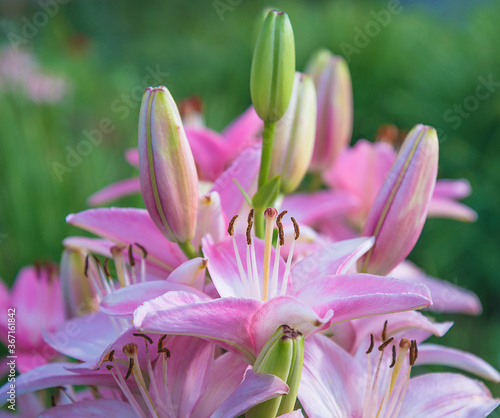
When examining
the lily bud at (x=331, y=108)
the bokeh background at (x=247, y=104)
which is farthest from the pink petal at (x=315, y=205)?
the bokeh background at (x=247, y=104)

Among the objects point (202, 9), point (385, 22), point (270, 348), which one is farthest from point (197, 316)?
point (202, 9)

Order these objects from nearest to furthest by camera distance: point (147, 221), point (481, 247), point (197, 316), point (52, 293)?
1. point (197, 316)
2. point (147, 221)
3. point (52, 293)
4. point (481, 247)

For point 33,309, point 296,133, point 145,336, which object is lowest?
point 33,309

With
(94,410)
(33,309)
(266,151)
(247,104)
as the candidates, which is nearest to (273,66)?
(266,151)

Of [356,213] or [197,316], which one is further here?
[356,213]

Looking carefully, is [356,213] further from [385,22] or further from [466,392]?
[385,22]

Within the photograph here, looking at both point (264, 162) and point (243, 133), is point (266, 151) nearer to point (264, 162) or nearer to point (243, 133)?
point (264, 162)

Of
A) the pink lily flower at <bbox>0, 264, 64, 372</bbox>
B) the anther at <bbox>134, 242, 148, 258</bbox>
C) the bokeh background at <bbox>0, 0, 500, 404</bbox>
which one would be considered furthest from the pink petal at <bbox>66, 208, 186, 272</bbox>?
the bokeh background at <bbox>0, 0, 500, 404</bbox>

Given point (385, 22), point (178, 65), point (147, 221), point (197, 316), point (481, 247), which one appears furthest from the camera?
point (178, 65)
